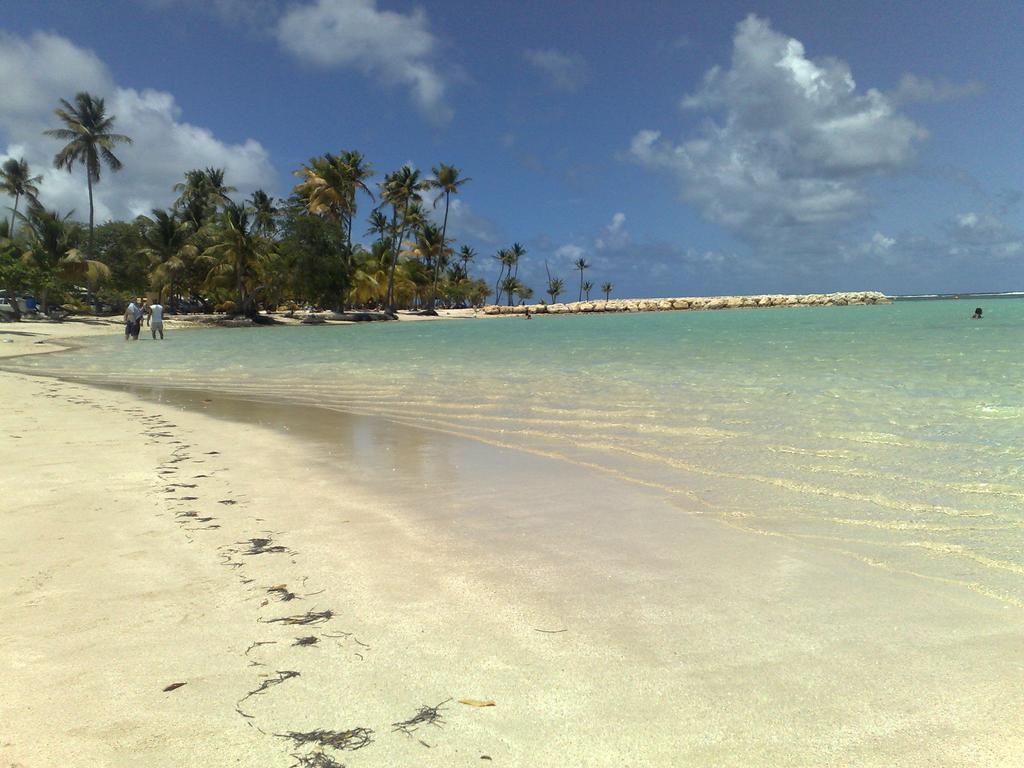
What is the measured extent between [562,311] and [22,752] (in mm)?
105417

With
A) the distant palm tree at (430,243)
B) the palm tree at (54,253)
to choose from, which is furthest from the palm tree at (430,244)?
the palm tree at (54,253)

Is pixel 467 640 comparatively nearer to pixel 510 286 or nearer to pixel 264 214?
pixel 264 214

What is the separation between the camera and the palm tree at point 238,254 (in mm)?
48812

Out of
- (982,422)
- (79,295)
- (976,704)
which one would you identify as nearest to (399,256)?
(79,295)

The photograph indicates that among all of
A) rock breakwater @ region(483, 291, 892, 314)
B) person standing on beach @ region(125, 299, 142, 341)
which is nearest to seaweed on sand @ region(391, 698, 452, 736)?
person standing on beach @ region(125, 299, 142, 341)

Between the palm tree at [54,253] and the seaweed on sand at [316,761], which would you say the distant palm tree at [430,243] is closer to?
the palm tree at [54,253]

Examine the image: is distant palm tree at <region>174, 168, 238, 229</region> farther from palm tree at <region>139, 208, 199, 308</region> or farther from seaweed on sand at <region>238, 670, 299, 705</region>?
seaweed on sand at <region>238, 670, 299, 705</region>

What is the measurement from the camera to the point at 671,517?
4641 millimetres

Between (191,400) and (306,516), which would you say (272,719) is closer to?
(306,516)

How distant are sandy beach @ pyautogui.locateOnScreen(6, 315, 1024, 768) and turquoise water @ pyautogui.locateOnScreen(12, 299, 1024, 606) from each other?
2.21ft

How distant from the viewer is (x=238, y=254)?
162 ft

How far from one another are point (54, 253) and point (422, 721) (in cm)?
5636

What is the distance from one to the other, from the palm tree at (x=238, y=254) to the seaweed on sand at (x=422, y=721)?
5126cm

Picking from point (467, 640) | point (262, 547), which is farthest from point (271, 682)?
point (262, 547)
